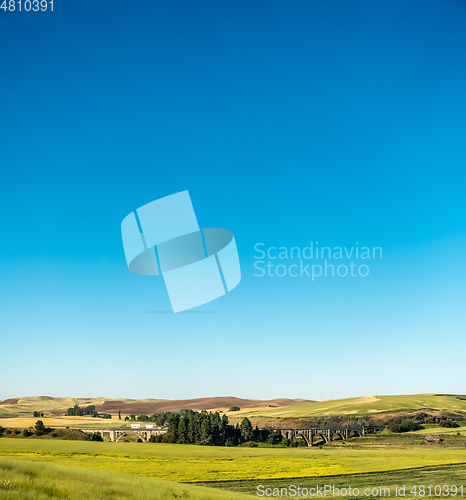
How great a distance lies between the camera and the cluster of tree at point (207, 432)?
4372 centimetres

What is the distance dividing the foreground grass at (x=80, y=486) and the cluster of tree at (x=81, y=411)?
37.3 m

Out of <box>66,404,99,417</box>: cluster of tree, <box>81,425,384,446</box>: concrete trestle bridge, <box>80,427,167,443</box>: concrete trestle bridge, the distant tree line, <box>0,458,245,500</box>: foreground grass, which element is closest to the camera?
<box>0,458,245,500</box>: foreground grass

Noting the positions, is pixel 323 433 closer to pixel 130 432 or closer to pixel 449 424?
pixel 449 424

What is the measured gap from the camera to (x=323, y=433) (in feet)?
194

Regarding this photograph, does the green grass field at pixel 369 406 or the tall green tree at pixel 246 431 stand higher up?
the green grass field at pixel 369 406

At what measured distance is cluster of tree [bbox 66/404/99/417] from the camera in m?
56.0

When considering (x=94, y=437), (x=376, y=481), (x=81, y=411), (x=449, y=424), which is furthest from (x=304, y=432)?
(x=81, y=411)

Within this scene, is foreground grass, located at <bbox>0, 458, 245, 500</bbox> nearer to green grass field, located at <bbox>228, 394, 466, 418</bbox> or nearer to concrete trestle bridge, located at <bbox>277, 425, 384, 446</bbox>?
concrete trestle bridge, located at <bbox>277, 425, 384, 446</bbox>

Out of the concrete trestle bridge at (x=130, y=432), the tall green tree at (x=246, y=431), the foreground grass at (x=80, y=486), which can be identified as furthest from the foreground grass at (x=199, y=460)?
the tall green tree at (x=246, y=431)

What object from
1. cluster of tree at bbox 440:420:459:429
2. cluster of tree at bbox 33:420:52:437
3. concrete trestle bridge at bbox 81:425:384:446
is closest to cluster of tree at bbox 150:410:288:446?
concrete trestle bridge at bbox 81:425:384:446

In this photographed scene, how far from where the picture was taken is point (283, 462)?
33.9 meters

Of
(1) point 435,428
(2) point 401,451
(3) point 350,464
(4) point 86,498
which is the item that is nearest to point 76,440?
(4) point 86,498

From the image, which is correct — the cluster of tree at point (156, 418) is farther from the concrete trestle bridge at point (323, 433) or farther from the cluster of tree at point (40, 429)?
the concrete trestle bridge at point (323, 433)

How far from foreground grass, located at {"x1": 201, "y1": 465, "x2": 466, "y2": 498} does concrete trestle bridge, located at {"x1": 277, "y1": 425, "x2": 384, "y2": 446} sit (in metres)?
24.0
